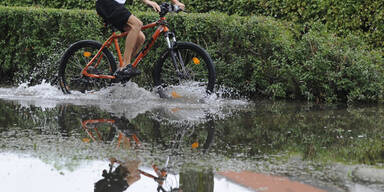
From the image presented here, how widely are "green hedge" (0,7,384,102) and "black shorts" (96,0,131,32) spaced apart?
1.39 m

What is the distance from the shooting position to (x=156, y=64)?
905cm

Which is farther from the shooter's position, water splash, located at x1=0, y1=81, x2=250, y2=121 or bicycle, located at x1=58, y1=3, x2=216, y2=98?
bicycle, located at x1=58, y1=3, x2=216, y2=98

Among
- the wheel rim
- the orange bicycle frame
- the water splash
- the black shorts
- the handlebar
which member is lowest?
the water splash

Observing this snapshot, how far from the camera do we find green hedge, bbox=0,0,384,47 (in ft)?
34.7

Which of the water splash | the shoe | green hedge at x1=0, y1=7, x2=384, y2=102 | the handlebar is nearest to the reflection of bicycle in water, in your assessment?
the water splash

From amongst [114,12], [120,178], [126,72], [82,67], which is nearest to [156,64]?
[126,72]

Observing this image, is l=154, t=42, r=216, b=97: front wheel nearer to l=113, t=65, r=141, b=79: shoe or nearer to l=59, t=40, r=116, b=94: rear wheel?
l=113, t=65, r=141, b=79: shoe

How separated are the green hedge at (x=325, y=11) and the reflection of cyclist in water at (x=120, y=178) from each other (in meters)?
6.03

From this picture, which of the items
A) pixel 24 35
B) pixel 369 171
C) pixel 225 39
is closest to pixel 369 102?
pixel 225 39

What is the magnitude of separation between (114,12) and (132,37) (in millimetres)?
416

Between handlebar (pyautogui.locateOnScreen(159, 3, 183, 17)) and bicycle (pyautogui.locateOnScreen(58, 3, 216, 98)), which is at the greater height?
handlebar (pyautogui.locateOnScreen(159, 3, 183, 17))

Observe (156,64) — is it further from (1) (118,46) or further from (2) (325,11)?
(2) (325,11)

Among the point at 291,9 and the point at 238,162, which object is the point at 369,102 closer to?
the point at 291,9

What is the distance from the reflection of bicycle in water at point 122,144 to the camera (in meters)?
4.57
